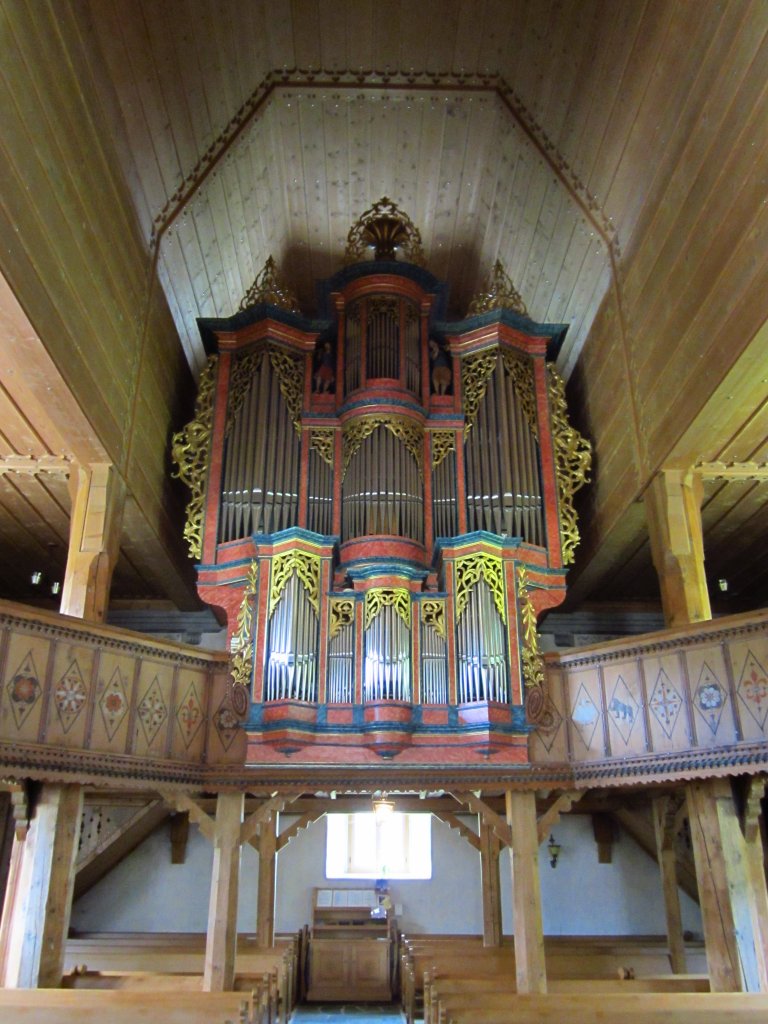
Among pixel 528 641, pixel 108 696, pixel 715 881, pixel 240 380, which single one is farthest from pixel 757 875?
pixel 240 380

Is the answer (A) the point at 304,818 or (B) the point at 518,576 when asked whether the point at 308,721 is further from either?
(A) the point at 304,818

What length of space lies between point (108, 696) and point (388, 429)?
494cm

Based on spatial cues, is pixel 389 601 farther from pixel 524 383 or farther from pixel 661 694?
pixel 524 383

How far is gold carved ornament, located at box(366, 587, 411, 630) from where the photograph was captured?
394 inches

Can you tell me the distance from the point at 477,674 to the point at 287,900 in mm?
7996

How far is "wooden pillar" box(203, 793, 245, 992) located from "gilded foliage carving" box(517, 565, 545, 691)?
11.4ft

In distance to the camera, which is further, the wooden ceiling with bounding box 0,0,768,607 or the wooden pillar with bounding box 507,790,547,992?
the wooden pillar with bounding box 507,790,547,992

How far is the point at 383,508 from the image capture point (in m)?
11.0

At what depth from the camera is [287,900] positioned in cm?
1549

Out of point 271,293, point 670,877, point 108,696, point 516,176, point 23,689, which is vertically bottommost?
point 670,877

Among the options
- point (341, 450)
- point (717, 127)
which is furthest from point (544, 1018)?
point (717, 127)

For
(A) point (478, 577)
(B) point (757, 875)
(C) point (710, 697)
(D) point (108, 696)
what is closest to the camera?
(B) point (757, 875)

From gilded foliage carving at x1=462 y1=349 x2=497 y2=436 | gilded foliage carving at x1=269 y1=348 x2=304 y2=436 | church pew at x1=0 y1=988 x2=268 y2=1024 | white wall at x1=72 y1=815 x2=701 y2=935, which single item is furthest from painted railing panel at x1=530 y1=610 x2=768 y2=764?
white wall at x1=72 y1=815 x2=701 y2=935

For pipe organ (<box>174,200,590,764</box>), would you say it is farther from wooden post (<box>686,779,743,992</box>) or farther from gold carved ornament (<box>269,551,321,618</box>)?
wooden post (<box>686,779,743,992</box>)
